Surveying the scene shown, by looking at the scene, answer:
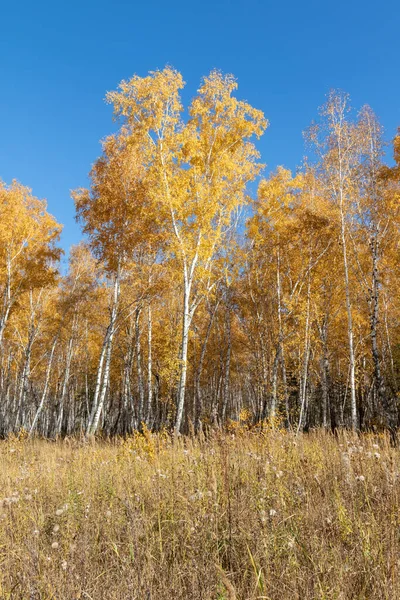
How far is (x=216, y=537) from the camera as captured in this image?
2426 mm

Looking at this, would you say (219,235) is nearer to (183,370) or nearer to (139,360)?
(183,370)

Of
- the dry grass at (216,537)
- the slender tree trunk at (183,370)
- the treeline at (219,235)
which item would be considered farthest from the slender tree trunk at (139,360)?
the dry grass at (216,537)

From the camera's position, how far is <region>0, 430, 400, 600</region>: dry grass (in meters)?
2.04

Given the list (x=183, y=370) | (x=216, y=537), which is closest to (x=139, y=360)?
(x=183, y=370)

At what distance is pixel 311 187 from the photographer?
58.3 feet

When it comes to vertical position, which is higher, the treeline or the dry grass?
the treeline

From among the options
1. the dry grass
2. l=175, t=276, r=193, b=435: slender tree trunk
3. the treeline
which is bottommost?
the dry grass

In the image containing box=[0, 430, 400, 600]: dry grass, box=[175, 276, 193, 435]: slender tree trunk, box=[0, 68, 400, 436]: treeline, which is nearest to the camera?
box=[0, 430, 400, 600]: dry grass

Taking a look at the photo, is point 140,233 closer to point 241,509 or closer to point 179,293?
point 179,293

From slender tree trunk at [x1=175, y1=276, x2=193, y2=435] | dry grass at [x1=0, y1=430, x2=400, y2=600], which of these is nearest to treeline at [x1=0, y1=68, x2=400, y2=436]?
slender tree trunk at [x1=175, y1=276, x2=193, y2=435]

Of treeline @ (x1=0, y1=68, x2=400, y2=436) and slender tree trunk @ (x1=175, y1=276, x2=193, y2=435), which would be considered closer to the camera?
slender tree trunk @ (x1=175, y1=276, x2=193, y2=435)

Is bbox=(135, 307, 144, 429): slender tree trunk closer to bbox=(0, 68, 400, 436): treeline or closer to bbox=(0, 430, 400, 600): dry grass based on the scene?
bbox=(0, 68, 400, 436): treeline

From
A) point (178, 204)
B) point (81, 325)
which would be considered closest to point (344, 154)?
point (178, 204)

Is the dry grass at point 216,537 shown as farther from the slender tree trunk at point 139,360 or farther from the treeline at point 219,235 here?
the slender tree trunk at point 139,360
